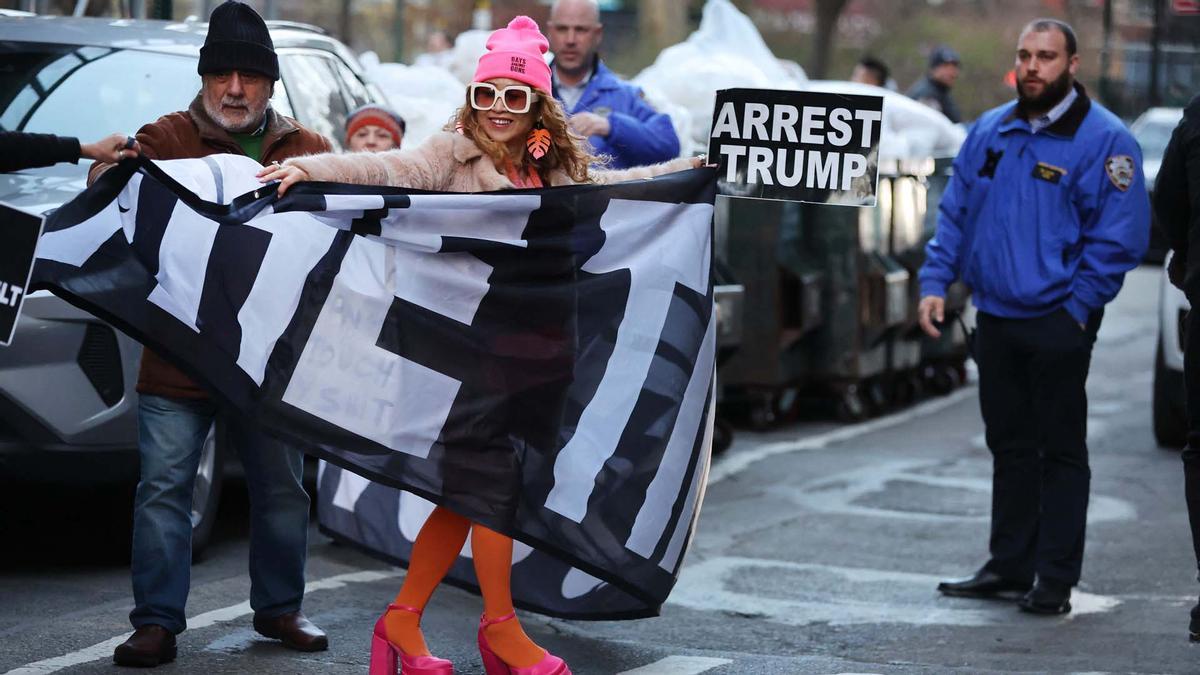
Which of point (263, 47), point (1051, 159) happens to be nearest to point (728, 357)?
point (1051, 159)

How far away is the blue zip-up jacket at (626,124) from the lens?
7.97 metres

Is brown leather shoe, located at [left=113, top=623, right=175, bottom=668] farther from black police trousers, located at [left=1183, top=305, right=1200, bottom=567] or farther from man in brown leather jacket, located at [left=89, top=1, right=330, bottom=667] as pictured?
black police trousers, located at [left=1183, top=305, right=1200, bottom=567]

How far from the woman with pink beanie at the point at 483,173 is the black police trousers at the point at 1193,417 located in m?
2.04

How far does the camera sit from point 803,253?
12461 mm

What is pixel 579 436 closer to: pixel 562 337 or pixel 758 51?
pixel 562 337

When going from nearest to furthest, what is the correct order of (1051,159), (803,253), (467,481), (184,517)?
(467,481) < (184,517) < (1051,159) < (803,253)

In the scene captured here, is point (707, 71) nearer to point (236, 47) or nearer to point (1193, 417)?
point (1193, 417)

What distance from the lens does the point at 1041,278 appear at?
24.0ft

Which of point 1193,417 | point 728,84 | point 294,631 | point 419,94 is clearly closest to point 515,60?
point 294,631

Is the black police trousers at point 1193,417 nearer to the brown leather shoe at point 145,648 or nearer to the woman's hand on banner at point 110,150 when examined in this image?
the brown leather shoe at point 145,648

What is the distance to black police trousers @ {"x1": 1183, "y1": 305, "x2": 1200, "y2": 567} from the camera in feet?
20.4

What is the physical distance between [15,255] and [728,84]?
7.53 metres

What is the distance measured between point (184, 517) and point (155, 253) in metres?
0.76

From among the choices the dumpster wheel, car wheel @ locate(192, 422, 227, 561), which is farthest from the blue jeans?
the dumpster wheel
